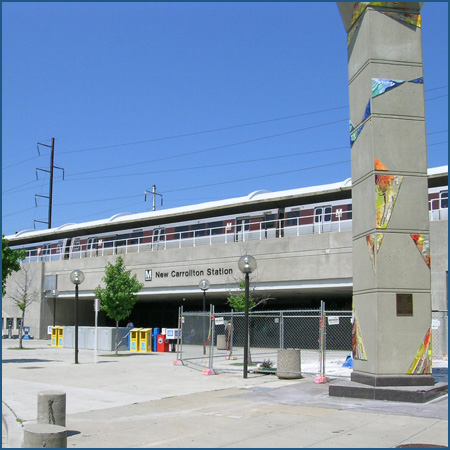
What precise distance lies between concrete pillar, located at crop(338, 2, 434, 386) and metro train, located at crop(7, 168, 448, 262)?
1323 cm

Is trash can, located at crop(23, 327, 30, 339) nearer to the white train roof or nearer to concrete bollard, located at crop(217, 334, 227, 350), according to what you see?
the white train roof

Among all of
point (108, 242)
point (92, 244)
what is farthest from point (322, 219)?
point (92, 244)

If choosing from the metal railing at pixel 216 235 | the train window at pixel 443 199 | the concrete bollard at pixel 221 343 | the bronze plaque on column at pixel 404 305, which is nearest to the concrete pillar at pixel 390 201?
the bronze plaque on column at pixel 404 305

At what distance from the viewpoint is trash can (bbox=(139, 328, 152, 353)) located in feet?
99.5

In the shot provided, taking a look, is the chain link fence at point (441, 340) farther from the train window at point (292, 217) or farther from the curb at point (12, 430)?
the curb at point (12, 430)

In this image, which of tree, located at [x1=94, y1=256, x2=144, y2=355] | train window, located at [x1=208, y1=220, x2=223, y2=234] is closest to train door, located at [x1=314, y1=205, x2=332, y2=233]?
train window, located at [x1=208, y1=220, x2=223, y2=234]

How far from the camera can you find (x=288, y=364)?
16594 mm

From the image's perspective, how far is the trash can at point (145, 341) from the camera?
3033 cm

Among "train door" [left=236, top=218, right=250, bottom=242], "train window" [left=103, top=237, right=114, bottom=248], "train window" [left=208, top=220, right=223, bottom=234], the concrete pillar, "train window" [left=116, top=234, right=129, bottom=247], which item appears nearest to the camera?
the concrete pillar

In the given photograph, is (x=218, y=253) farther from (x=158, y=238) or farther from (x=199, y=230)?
(x=158, y=238)

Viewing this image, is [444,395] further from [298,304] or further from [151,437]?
[298,304]

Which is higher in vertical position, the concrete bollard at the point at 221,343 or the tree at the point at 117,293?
the tree at the point at 117,293

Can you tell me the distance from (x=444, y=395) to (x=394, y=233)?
343 centimetres

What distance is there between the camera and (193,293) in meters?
34.9
